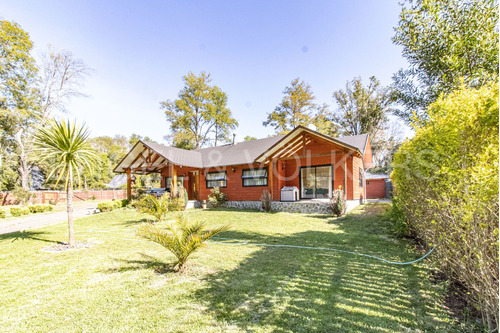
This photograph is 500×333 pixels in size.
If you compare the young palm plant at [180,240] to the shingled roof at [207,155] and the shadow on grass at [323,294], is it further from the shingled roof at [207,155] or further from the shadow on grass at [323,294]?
the shingled roof at [207,155]

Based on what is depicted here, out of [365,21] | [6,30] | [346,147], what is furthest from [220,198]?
[6,30]

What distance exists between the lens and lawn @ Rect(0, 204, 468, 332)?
249cm

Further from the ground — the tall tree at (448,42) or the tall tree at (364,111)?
the tall tree at (364,111)

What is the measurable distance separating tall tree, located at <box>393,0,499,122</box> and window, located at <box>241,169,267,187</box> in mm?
9121

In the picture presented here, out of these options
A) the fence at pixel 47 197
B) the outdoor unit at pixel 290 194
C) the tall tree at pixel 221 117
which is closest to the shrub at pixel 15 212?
the fence at pixel 47 197

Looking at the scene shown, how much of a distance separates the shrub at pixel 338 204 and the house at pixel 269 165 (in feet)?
3.82

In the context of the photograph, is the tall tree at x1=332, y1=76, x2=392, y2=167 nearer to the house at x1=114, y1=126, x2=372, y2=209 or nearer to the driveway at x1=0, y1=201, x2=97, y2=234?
the house at x1=114, y1=126, x2=372, y2=209

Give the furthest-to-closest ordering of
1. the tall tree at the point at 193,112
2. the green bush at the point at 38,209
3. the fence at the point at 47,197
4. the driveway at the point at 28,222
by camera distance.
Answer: the tall tree at the point at 193,112, the fence at the point at 47,197, the green bush at the point at 38,209, the driveway at the point at 28,222

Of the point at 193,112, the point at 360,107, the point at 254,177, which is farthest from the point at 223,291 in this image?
the point at 360,107

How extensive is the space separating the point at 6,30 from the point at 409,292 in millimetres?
32865

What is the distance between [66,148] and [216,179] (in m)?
10.2

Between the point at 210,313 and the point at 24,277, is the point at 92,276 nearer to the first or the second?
the point at 24,277

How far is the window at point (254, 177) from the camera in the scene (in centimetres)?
1385

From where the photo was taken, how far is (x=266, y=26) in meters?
12.4
